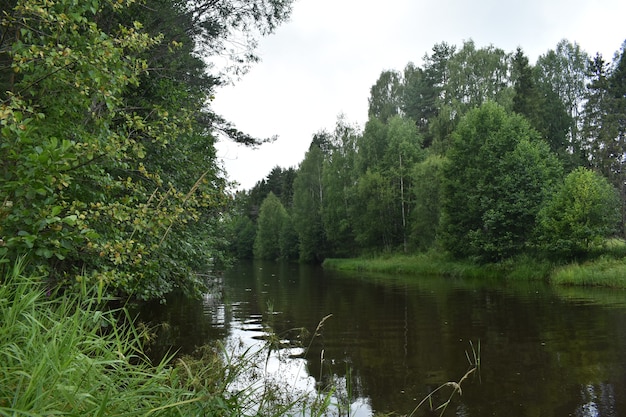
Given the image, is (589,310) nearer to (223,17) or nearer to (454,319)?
(454,319)

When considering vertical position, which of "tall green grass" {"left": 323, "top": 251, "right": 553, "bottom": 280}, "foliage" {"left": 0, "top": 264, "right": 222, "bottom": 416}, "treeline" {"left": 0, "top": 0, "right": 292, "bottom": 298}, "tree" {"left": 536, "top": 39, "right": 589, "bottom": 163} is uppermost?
"tree" {"left": 536, "top": 39, "right": 589, "bottom": 163}

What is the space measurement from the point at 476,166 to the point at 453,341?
23.8 metres

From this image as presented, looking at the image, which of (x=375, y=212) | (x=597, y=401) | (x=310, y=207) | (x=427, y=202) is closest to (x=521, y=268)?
(x=427, y=202)

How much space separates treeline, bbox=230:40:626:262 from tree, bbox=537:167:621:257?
0.21 ft

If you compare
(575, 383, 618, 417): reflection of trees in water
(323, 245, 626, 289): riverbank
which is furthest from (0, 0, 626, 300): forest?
(575, 383, 618, 417): reflection of trees in water

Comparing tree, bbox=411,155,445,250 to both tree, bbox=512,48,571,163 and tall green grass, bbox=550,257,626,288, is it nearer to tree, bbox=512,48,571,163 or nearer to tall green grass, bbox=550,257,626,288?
tree, bbox=512,48,571,163

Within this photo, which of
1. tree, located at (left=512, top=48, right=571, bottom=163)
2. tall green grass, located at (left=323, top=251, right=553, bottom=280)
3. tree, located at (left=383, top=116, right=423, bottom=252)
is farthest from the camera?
tree, located at (left=383, top=116, right=423, bottom=252)

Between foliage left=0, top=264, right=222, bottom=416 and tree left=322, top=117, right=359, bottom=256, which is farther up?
tree left=322, top=117, right=359, bottom=256

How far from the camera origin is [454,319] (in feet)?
44.6

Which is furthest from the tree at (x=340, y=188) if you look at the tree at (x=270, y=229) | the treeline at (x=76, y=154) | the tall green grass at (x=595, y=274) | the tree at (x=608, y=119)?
the treeline at (x=76, y=154)

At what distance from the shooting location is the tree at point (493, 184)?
95.3 feet

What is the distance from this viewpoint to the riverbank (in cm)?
2147

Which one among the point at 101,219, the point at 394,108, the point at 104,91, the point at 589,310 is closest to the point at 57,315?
the point at 101,219

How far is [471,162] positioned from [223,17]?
25266 mm
